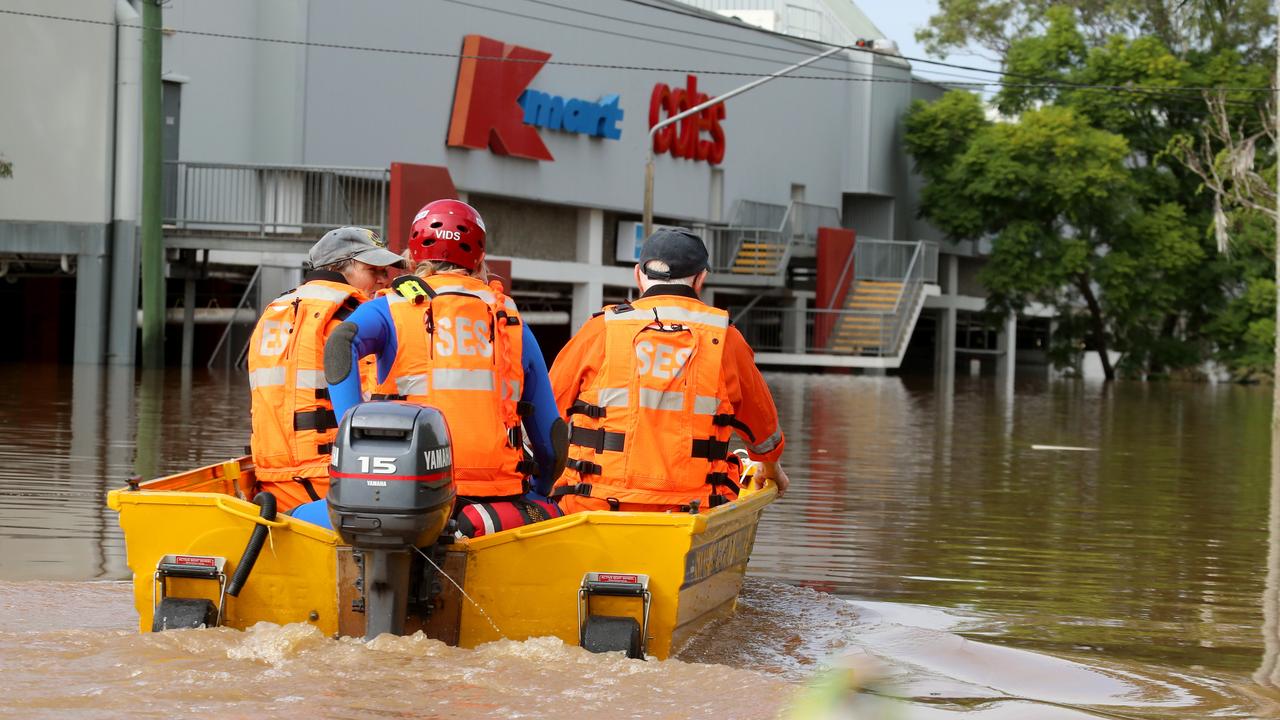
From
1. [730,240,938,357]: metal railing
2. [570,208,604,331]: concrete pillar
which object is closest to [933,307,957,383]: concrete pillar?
[730,240,938,357]: metal railing

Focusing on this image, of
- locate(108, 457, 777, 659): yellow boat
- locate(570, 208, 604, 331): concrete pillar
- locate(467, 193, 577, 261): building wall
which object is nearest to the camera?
locate(108, 457, 777, 659): yellow boat

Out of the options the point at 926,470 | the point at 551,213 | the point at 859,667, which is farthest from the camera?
the point at 551,213

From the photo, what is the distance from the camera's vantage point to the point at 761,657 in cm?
731

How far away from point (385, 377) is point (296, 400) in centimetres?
81

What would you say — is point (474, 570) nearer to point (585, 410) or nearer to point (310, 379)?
point (585, 410)

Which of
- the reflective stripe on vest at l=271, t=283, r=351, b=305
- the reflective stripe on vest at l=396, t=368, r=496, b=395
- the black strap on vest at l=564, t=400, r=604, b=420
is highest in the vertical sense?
the reflective stripe on vest at l=271, t=283, r=351, b=305

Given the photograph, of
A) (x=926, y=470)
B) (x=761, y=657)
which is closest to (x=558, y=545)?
(x=761, y=657)

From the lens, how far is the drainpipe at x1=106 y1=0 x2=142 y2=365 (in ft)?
105

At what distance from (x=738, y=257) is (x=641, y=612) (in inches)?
1744

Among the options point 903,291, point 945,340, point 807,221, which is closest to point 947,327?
point 945,340

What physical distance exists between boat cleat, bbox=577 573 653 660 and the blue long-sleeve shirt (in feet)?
1.93

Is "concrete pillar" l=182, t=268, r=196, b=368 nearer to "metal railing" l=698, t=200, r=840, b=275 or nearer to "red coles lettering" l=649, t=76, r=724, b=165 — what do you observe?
"red coles lettering" l=649, t=76, r=724, b=165

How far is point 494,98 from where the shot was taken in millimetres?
40344

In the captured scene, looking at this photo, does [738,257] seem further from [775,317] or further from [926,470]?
[926,470]
